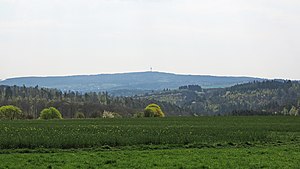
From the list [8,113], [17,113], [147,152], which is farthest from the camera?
[17,113]

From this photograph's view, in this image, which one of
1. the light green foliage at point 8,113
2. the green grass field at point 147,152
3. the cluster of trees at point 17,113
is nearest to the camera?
the green grass field at point 147,152

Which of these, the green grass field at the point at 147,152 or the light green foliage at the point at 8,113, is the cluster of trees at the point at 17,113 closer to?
the light green foliage at the point at 8,113

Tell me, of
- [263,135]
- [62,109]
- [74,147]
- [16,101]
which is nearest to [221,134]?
[263,135]

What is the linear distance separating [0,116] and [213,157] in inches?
3377

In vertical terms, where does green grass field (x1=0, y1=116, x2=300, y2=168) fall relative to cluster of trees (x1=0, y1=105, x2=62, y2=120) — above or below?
above

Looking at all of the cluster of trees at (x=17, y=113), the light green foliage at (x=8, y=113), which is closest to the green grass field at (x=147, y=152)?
the cluster of trees at (x=17, y=113)

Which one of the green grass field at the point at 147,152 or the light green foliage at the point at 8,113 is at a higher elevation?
the green grass field at the point at 147,152

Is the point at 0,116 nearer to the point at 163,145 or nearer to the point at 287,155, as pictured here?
the point at 163,145

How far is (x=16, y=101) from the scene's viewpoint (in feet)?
520

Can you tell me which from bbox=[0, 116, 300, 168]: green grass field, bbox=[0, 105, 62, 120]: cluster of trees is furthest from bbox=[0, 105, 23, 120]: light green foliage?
bbox=[0, 116, 300, 168]: green grass field

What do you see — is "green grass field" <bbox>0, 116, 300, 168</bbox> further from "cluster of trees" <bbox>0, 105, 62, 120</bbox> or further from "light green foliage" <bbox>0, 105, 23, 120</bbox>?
"light green foliage" <bbox>0, 105, 23, 120</bbox>

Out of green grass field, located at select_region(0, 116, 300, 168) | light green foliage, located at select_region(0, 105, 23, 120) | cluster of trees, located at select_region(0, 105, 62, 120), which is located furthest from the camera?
light green foliage, located at select_region(0, 105, 23, 120)

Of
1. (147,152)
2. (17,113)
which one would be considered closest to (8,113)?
(17,113)

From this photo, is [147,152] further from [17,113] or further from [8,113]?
[17,113]
